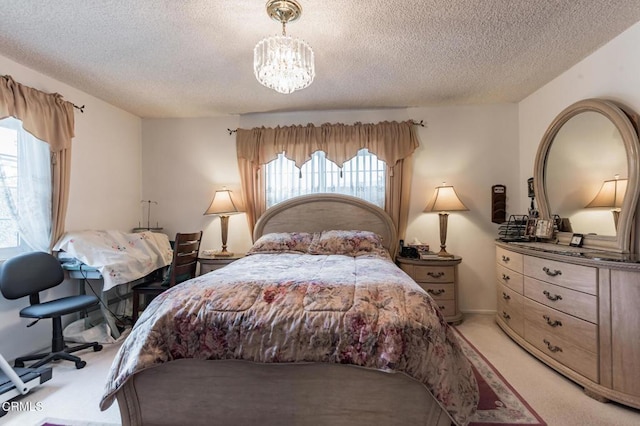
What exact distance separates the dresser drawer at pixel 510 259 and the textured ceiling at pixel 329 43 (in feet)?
5.58

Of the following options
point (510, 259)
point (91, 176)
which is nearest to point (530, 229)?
point (510, 259)

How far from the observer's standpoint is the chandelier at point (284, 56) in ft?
6.03

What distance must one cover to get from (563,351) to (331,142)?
2880mm

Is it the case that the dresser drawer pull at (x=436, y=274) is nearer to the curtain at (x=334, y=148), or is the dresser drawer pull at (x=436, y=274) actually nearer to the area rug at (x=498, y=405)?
the curtain at (x=334, y=148)

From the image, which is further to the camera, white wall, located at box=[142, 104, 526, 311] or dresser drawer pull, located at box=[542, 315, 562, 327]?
white wall, located at box=[142, 104, 526, 311]

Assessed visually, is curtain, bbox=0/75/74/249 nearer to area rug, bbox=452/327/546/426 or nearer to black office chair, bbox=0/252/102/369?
black office chair, bbox=0/252/102/369

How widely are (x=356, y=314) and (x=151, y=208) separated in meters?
3.61

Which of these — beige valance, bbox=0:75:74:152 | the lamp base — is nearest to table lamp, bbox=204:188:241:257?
beige valance, bbox=0:75:74:152

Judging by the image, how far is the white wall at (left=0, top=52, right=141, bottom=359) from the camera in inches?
98.2

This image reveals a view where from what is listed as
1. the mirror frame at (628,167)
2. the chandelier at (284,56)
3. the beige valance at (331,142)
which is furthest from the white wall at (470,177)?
the chandelier at (284,56)

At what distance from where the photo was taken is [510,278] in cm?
279

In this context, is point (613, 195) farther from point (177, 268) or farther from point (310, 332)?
point (177, 268)

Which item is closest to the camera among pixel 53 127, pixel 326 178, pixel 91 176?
pixel 53 127

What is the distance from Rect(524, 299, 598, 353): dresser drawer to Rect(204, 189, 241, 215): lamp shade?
315 cm
